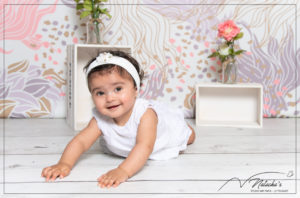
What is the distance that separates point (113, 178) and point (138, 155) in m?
0.13

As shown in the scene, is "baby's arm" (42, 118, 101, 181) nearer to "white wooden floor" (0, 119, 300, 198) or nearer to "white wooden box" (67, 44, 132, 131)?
"white wooden floor" (0, 119, 300, 198)

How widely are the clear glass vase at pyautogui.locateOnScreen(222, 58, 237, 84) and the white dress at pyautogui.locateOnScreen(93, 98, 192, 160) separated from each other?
655 millimetres

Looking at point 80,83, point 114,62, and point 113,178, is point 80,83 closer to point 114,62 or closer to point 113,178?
point 114,62

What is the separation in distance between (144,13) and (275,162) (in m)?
1.17

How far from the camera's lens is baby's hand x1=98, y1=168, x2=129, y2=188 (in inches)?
35.2

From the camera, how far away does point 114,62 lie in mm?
1032

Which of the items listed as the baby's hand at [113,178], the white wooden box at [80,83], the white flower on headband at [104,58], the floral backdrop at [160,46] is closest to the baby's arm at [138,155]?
the baby's hand at [113,178]

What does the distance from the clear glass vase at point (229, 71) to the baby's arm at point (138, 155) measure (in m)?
0.77

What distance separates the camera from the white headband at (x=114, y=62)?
1025mm

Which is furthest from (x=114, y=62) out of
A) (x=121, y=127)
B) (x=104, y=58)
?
(x=121, y=127)

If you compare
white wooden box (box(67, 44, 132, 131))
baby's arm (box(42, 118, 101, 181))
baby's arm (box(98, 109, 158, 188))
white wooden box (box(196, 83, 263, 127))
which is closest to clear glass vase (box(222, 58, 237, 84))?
white wooden box (box(196, 83, 263, 127))

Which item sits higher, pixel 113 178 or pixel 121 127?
pixel 121 127

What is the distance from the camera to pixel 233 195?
84 cm

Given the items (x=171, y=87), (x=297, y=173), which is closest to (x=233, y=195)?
(x=297, y=173)
